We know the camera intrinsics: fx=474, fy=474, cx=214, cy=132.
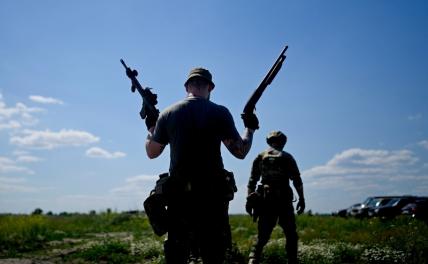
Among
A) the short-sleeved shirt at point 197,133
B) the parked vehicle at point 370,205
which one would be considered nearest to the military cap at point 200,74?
the short-sleeved shirt at point 197,133

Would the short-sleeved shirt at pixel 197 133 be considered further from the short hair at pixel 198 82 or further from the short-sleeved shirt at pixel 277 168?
the short-sleeved shirt at pixel 277 168

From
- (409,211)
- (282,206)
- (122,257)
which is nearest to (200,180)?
(282,206)

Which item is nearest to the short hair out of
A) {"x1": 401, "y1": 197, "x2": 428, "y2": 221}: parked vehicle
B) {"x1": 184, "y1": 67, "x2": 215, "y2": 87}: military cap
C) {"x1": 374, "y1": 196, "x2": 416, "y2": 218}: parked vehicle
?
{"x1": 184, "y1": 67, "x2": 215, "y2": 87}: military cap

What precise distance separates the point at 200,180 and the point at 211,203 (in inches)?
8.3

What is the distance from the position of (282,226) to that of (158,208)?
13.5 feet

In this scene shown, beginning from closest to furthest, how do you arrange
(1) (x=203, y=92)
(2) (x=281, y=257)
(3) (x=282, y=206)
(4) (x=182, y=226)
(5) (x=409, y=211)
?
(4) (x=182, y=226), (1) (x=203, y=92), (3) (x=282, y=206), (2) (x=281, y=257), (5) (x=409, y=211)

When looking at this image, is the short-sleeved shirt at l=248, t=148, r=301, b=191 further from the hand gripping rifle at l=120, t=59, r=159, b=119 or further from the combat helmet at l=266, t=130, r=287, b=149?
the hand gripping rifle at l=120, t=59, r=159, b=119

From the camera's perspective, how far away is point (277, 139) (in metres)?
8.05

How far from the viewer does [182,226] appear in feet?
12.7

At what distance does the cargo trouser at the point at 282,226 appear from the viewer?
7555mm

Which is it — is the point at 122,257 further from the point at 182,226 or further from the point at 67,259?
the point at 182,226

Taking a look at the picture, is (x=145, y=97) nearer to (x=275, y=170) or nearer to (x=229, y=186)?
(x=229, y=186)

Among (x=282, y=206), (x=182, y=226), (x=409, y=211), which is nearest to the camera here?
(x=182, y=226)

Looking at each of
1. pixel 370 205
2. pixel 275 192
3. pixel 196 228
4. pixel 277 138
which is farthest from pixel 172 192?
pixel 370 205
